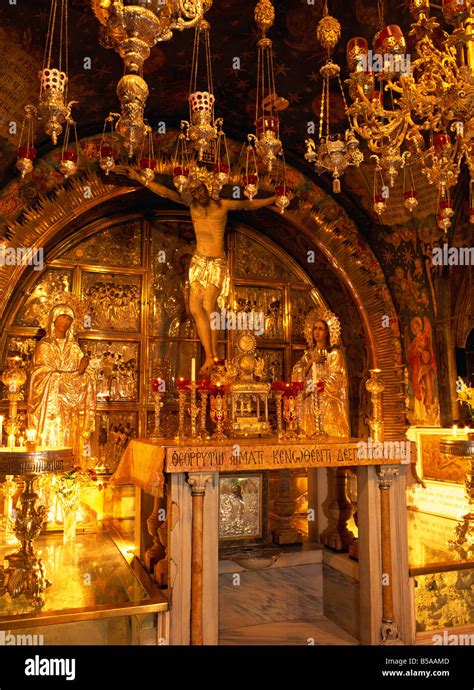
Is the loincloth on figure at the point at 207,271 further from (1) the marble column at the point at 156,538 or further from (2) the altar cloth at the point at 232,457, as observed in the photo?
(1) the marble column at the point at 156,538

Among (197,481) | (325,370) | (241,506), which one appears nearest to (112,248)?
(325,370)

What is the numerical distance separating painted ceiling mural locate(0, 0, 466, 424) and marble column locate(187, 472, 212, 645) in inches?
191

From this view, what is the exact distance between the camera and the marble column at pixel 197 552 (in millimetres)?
3785

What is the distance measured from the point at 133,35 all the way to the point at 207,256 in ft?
15.3

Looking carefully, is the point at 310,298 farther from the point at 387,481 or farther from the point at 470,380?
the point at 387,481

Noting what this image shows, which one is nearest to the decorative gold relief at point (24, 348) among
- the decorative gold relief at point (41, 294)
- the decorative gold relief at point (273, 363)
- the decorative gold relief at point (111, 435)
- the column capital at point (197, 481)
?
the decorative gold relief at point (41, 294)

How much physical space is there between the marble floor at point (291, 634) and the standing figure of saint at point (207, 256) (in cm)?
326

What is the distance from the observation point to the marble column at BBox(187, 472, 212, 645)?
378 cm

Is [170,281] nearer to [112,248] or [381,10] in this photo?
[112,248]

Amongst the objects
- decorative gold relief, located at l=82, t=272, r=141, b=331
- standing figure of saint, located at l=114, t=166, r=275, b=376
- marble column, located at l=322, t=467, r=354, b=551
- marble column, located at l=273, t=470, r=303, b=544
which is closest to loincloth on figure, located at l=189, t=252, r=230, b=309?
standing figure of saint, located at l=114, t=166, r=275, b=376

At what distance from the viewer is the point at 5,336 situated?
7180 mm

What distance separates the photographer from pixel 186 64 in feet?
21.8

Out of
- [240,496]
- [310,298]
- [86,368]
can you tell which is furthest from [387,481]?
[310,298]

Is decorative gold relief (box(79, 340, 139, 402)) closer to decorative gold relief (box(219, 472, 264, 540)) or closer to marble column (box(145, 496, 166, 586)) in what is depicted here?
decorative gold relief (box(219, 472, 264, 540))
